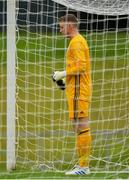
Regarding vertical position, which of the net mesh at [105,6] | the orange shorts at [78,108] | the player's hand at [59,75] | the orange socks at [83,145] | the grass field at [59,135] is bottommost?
the grass field at [59,135]

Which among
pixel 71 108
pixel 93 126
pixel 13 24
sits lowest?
pixel 93 126

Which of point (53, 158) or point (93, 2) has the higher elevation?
point (93, 2)

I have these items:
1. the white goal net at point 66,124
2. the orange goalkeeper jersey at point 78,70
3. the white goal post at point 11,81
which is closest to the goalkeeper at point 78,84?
the orange goalkeeper jersey at point 78,70

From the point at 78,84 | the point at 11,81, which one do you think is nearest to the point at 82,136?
the point at 78,84

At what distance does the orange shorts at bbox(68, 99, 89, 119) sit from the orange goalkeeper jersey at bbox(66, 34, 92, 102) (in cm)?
5

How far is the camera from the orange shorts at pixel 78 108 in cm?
744

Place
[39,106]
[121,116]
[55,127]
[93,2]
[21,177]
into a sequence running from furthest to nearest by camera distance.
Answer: [39,106], [121,116], [55,127], [93,2], [21,177]

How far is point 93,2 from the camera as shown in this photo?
7.78 metres

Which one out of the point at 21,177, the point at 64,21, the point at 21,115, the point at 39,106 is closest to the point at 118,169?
the point at 21,177

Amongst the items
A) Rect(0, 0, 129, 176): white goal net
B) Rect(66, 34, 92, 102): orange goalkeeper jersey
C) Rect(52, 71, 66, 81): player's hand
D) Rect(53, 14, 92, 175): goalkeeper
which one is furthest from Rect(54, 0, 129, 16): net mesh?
Rect(52, 71, 66, 81): player's hand

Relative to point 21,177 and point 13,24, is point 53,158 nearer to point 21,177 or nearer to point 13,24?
point 21,177

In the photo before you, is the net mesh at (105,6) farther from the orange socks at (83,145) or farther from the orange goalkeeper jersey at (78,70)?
the orange socks at (83,145)

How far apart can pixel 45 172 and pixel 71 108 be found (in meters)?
0.74

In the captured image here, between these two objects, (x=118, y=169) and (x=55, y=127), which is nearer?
(x=118, y=169)
